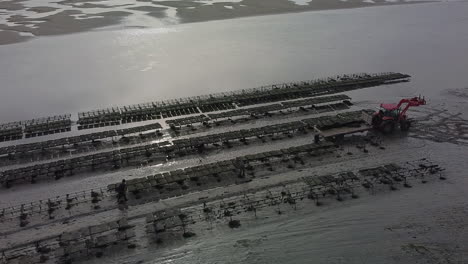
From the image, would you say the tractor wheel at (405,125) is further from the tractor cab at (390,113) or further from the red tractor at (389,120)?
the tractor cab at (390,113)

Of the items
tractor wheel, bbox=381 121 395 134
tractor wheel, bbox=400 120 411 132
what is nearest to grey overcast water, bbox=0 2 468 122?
tractor wheel, bbox=400 120 411 132

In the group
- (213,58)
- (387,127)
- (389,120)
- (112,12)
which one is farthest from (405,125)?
(112,12)

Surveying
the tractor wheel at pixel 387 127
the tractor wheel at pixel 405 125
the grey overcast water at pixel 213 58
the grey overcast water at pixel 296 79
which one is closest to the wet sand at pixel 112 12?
the grey overcast water at pixel 296 79

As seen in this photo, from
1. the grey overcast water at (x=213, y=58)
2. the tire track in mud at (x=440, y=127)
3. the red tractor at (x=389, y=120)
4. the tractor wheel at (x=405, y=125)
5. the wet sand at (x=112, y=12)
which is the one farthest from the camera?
the wet sand at (x=112, y=12)

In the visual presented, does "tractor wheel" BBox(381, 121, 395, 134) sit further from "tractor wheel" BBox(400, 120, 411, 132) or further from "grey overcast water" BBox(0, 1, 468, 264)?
"grey overcast water" BBox(0, 1, 468, 264)

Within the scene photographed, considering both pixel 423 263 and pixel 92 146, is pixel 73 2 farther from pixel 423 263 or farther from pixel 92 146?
pixel 423 263
